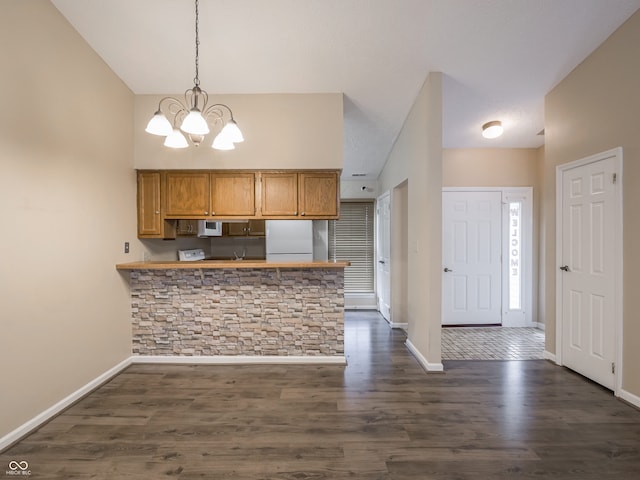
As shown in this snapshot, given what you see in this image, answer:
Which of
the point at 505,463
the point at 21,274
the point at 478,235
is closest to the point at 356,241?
the point at 478,235

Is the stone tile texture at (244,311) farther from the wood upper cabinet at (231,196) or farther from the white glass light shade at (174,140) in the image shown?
the white glass light shade at (174,140)

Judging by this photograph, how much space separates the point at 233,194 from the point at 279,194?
0.53m

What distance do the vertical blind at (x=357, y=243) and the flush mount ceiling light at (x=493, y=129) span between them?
2384mm

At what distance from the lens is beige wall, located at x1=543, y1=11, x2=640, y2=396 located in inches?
98.3

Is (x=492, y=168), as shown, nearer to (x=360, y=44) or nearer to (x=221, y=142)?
(x=360, y=44)

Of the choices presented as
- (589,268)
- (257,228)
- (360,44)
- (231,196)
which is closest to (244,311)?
(231,196)

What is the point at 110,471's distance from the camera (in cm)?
182

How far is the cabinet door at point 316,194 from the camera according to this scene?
352 centimetres

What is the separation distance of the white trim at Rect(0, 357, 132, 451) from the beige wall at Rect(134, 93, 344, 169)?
2.23 metres

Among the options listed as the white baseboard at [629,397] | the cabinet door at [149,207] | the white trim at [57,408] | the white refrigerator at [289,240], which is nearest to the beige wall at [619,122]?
the white baseboard at [629,397]

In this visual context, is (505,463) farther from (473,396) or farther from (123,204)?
(123,204)

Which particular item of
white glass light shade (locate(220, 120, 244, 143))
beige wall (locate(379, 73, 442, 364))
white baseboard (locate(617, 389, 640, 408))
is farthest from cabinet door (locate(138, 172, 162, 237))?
white baseboard (locate(617, 389, 640, 408))

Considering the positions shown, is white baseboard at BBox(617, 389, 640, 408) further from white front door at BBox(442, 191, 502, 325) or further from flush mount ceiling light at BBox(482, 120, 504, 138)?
flush mount ceiling light at BBox(482, 120, 504, 138)

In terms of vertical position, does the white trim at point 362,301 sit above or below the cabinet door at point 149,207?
below
